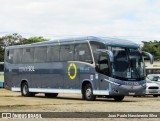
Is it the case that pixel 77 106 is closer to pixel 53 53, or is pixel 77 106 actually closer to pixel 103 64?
pixel 103 64

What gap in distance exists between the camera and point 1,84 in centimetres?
4647

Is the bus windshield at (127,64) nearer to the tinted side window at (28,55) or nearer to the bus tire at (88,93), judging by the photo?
the bus tire at (88,93)

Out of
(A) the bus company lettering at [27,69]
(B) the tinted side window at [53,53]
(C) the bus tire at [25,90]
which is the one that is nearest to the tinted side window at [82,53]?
(B) the tinted side window at [53,53]

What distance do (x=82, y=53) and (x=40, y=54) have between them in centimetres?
472

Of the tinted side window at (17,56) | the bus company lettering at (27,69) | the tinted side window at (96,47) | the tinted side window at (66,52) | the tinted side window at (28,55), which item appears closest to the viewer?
the tinted side window at (96,47)

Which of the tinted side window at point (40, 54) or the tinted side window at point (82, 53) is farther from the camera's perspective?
the tinted side window at point (40, 54)

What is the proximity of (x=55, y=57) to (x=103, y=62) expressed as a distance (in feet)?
14.8

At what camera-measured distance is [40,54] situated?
2853 cm

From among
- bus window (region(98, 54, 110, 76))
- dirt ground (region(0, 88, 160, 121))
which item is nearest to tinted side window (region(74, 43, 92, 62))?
bus window (region(98, 54, 110, 76))

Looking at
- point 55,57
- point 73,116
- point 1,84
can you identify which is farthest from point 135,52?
point 1,84

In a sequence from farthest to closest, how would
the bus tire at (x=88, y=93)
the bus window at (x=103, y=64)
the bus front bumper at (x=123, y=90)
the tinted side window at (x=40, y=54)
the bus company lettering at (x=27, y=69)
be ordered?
the bus company lettering at (x=27, y=69)
the tinted side window at (x=40, y=54)
the bus tire at (x=88, y=93)
the bus window at (x=103, y=64)
the bus front bumper at (x=123, y=90)

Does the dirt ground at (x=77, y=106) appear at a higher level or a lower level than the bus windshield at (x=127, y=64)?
lower

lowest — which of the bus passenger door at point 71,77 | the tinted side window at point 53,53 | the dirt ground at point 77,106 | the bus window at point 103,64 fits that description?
the dirt ground at point 77,106

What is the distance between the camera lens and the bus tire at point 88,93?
24048mm
